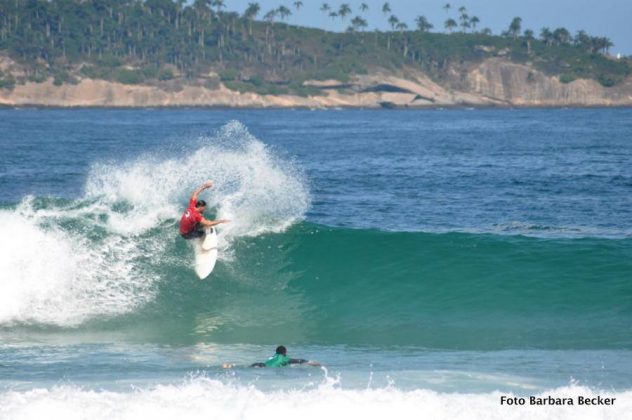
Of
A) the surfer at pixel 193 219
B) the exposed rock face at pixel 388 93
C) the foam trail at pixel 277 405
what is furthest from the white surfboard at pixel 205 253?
the exposed rock face at pixel 388 93

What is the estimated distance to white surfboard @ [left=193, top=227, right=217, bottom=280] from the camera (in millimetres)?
17672

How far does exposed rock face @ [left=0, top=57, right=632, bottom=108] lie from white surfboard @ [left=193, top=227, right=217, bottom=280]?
5350 inches

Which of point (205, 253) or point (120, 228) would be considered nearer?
point (205, 253)

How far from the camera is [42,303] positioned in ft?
55.2

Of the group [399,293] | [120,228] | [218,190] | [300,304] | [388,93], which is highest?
[218,190]

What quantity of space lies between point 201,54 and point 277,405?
576 feet

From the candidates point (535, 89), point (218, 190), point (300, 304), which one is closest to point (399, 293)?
point (300, 304)

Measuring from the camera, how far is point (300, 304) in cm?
1811

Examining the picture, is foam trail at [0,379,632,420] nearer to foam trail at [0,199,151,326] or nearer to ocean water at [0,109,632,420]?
ocean water at [0,109,632,420]

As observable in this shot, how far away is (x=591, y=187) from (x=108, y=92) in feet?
419

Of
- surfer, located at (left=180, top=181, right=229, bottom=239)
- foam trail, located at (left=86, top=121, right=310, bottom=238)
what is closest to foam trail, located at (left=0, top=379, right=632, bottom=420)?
surfer, located at (left=180, top=181, right=229, bottom=239)

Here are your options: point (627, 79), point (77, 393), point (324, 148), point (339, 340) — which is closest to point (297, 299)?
point (339, 340)

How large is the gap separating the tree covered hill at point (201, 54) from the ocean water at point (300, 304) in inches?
5467

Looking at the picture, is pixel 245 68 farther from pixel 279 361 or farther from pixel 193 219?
pixel 279 361
